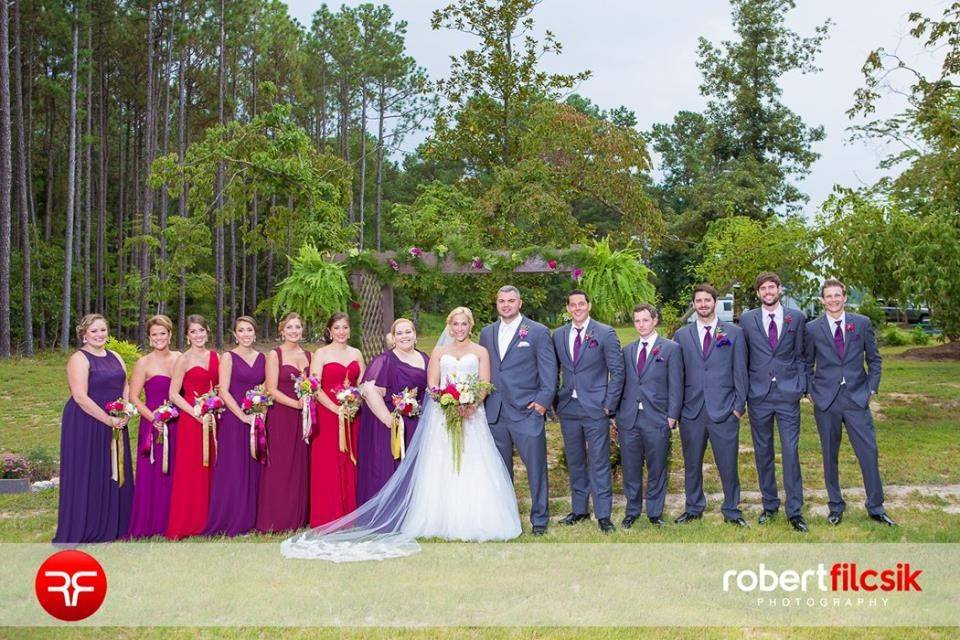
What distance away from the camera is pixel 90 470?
7121 mm

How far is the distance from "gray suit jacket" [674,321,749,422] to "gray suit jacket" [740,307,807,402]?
0.09 m

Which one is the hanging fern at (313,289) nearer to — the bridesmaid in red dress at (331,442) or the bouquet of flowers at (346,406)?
the bridesmaid in red dress at (331,442)

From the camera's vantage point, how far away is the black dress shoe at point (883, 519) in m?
7.23

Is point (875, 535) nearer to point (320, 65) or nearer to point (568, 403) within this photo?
point (568, 403)

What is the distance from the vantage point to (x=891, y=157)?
81.8 ft

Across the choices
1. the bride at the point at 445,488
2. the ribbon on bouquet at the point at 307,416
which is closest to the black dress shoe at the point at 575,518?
the bride at the point at 445,488

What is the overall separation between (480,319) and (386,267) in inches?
216

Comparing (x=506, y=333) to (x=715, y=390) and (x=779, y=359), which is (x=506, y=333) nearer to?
(x=715, y=390)

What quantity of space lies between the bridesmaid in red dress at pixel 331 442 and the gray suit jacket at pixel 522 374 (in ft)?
3.98

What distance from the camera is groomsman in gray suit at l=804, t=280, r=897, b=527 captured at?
726cm

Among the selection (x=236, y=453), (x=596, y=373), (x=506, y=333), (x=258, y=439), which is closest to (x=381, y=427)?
(x=258, y=439)

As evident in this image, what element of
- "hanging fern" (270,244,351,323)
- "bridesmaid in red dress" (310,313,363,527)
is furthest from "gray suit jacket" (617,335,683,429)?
"hanging fern" (270,244,351,323)

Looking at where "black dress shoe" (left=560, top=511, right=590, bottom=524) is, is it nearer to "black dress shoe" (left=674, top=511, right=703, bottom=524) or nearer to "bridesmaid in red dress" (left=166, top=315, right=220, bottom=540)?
"black dress shoe" (left=674, top=511, right=703, bottom=524)

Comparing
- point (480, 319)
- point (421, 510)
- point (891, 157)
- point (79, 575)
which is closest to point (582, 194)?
point (480, 319)
